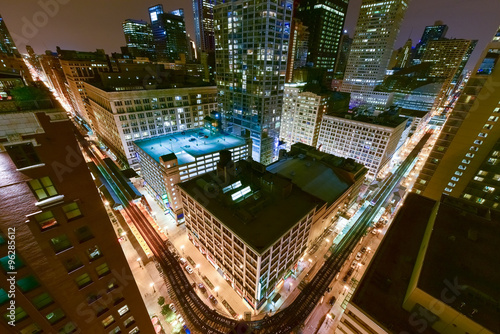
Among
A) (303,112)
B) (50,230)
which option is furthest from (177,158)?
(303,112)

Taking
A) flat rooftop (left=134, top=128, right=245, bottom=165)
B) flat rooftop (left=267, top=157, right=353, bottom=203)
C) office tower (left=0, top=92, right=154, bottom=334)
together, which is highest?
office tower (left=0, top=92, right=154, bottom=334)

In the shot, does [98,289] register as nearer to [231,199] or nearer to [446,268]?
[231,199]

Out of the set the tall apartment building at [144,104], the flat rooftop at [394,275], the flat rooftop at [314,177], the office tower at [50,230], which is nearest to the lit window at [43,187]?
the office tower at [50,230]

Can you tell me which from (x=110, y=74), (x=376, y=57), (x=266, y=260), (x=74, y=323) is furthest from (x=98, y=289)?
(x=376, y=57)

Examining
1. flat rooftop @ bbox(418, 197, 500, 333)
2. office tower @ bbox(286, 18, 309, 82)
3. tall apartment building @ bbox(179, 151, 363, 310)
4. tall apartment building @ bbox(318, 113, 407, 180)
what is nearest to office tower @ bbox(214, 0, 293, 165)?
tall apartment building @ bbox(179, 151, 363, 310)

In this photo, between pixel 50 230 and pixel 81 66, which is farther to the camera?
pixel 81 66

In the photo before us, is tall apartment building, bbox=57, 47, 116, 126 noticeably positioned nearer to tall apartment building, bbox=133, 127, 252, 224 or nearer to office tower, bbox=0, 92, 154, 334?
tall apartment building, bbox=133, 127, 252, 224

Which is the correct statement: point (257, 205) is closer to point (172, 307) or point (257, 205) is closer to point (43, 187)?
point (172, 307)
